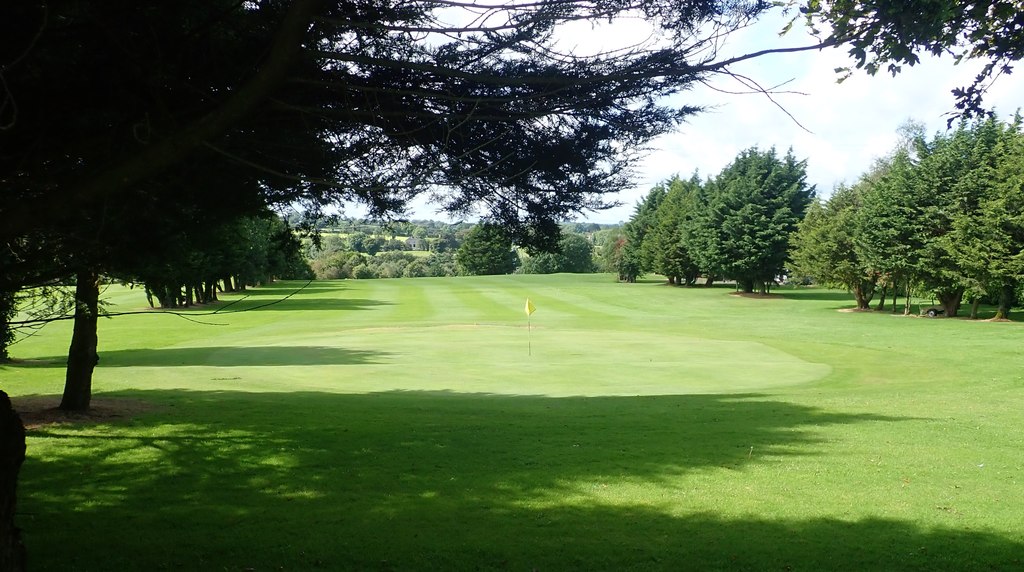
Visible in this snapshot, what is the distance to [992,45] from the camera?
218 inches

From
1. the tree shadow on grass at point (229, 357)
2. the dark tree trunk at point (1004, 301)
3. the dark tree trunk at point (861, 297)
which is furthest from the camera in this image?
the dark tree trunk at point (861, 297)

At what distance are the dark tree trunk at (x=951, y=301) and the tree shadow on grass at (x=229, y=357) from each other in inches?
1253

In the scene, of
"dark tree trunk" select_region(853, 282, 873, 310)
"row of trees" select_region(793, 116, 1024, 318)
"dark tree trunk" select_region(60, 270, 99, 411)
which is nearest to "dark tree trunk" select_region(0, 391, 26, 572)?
"dark tree trunk" select_region(60, 270, 99, 411)

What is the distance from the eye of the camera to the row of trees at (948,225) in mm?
35469

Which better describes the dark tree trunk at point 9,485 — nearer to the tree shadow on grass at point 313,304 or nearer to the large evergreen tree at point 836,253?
the tree shadow on grass at point 313,304

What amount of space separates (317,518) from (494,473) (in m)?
2.22

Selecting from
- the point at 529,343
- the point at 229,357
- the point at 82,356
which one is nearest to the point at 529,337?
the point at 529,343

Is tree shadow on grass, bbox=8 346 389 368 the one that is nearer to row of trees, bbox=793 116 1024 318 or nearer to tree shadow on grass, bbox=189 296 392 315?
tree shadow on grass, bbox=189 296 392 315

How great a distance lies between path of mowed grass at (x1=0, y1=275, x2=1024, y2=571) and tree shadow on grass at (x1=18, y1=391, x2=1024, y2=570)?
0.10 feet

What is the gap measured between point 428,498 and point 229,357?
1845cm

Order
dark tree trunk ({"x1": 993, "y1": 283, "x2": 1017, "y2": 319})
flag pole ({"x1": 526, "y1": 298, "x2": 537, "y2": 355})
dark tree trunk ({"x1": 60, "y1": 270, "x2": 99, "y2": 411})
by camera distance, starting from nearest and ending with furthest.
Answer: dark tree trunk ({"x1": 60, "y1": 270, "x2": 99, "y2": 411}) < flag pole ({"x1": 526, "y1": 298, "x2": 537, "y2": 355}) < dark tree trunk ({"x1": 993, "y1": 283, "x2": 1017, "y2": 319})

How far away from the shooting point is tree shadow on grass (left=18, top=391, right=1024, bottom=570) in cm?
579

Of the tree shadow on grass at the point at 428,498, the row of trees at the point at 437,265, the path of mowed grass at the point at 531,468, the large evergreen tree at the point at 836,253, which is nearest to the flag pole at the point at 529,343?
the path of mowed grass at the point at 531,468

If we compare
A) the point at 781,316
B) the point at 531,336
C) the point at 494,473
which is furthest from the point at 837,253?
the point at 494,473
